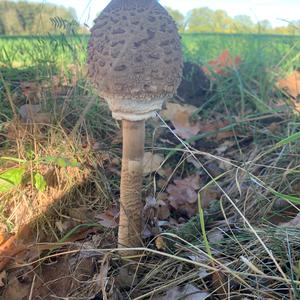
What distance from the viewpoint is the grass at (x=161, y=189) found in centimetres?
139

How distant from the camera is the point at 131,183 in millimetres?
1538

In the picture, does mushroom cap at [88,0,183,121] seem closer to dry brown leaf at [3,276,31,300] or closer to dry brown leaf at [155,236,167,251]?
dry brown leaf at [155,236,167,251]

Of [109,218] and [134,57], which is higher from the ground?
[134,57]

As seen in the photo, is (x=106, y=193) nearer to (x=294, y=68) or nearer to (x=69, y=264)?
(x=69, y=264)

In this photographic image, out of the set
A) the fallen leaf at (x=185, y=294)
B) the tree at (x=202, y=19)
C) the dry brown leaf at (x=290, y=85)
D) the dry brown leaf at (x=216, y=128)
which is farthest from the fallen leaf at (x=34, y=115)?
the tree at (x=202, y=19)

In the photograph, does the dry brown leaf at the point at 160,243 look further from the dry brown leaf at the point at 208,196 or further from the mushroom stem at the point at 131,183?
the dry brown leaf at the point at 208,196

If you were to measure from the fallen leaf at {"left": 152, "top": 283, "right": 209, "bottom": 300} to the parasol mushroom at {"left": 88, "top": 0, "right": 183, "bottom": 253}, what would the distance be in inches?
22.0

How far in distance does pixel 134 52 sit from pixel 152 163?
3.16 feet

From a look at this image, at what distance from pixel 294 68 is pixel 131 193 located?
275 cm

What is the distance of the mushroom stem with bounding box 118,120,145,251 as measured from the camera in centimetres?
146

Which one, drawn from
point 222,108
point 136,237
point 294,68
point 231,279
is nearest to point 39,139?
point 136,237

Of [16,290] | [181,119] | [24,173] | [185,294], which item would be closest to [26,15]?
[181,119]

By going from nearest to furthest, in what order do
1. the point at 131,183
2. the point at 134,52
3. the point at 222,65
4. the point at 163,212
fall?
the point at 134,52
the point at 131,183
the point at 163,212
the point at 222,65

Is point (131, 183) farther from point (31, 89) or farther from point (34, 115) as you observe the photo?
point (31, 89)
